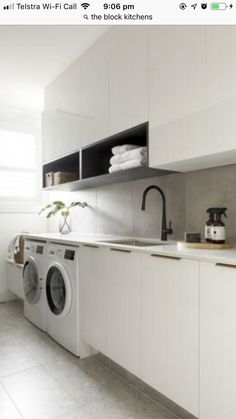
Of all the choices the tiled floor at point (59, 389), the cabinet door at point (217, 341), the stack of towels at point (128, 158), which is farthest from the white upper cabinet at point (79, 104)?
the tiled floor at point (59, 389)

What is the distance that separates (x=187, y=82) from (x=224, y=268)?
3.42 feet

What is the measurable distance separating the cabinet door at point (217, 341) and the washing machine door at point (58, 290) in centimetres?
123

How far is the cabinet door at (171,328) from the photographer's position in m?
1.37

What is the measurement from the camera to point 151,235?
2434 mm

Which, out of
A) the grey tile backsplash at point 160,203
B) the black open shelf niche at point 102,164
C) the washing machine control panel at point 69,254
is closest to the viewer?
the grey tile backsplash at point 160,203

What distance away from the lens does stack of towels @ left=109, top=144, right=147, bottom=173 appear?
204 centimetres

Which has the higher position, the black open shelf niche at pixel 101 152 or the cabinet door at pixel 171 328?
the black open shelf niche at pixel 101 152

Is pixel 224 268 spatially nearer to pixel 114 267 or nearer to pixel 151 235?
pixel 114 267

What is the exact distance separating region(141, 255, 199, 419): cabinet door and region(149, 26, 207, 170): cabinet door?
65cm

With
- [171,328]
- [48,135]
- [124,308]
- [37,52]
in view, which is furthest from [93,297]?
[37,52]

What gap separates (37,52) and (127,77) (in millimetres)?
1030
